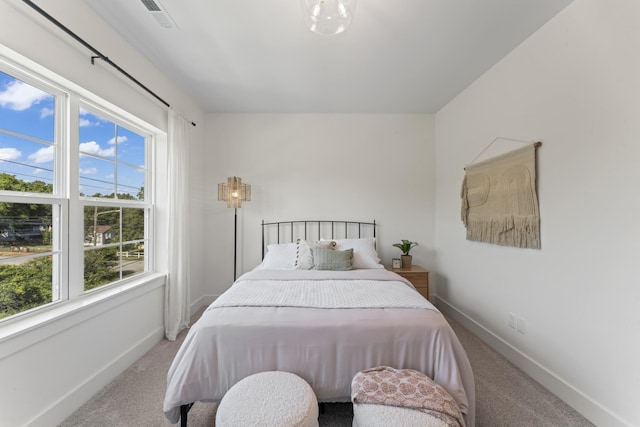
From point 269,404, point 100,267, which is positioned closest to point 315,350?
point 269,404

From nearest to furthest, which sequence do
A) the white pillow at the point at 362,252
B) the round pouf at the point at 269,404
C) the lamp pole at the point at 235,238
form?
the round pouf at the point at 269,404
the white pillow at the point at 362,252
the lamp pole at the point at 235,238

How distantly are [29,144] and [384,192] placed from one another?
333 centimetres

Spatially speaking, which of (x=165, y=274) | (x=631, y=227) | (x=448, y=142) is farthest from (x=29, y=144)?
(x=448, y=142)

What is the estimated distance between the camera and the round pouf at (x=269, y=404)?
1.08 m

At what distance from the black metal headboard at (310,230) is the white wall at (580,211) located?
1.58 meters

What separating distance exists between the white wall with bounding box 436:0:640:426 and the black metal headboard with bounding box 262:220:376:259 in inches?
62.3

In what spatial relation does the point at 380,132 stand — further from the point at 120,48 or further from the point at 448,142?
the point at 120,48

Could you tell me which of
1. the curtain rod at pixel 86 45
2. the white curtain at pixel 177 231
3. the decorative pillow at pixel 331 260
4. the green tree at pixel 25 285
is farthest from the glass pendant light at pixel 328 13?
the green tree at pixel 25 285

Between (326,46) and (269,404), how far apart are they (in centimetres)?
247

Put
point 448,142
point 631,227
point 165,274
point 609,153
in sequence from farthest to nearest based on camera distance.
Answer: point 448,142
point 165,274
point 609,153
point 631,227

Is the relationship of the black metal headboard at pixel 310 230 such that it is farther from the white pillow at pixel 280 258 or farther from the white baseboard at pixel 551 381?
the white baseboard at pixel 551 381

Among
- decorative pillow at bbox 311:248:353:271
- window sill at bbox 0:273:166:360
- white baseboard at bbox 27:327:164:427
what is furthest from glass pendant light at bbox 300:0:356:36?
white baseboard at bbox 27:327:164:427

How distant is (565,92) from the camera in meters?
1.76

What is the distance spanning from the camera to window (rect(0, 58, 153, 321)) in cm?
147
